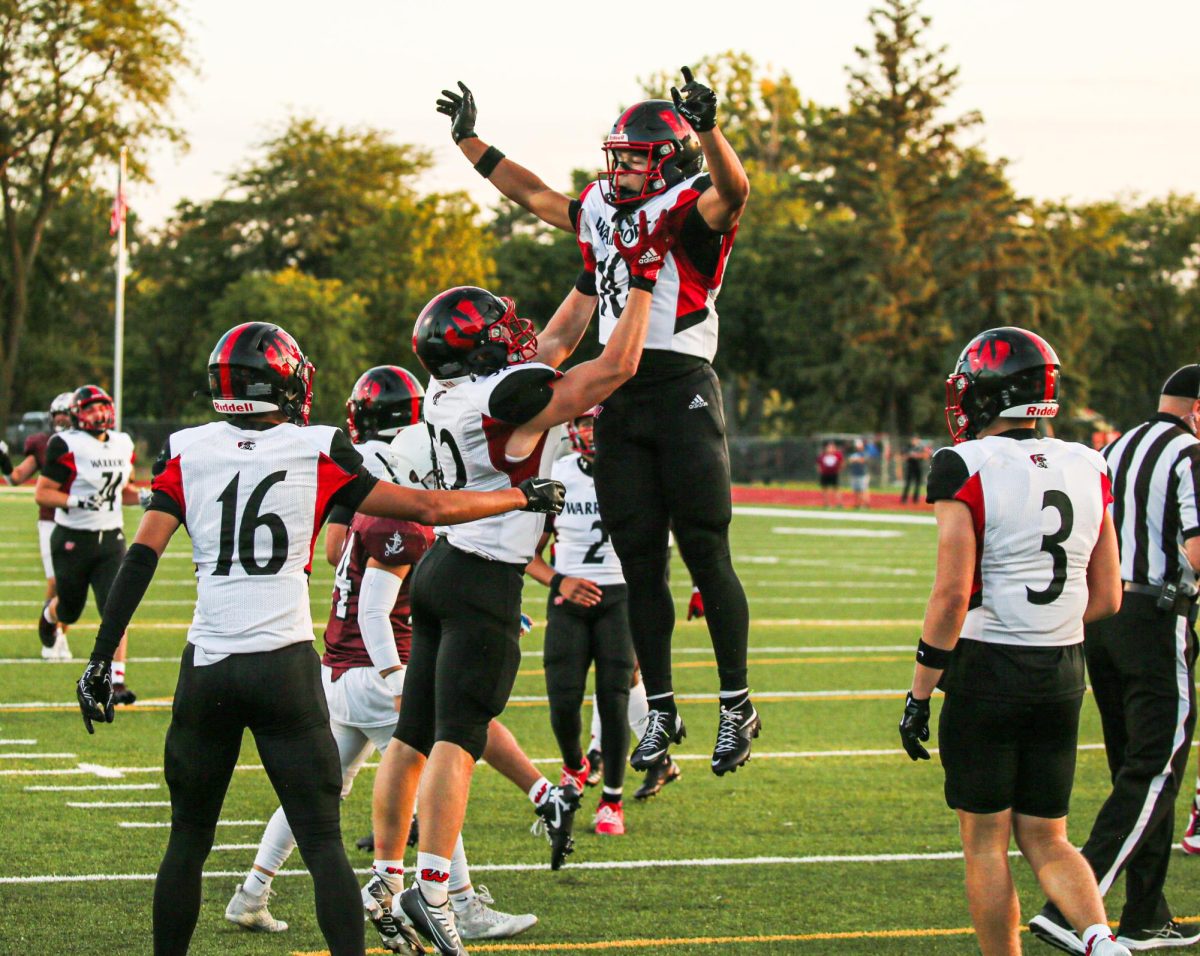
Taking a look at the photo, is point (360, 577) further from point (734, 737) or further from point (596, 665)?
point (734, 737)

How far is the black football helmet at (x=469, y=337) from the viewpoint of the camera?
18.8 feet

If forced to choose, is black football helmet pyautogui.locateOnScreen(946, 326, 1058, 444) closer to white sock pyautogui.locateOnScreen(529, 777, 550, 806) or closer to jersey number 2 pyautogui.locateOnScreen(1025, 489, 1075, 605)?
jersey number 2 pyautogui.locateOnScreen(1025, 489, 1075, 605)

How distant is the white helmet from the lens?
669cm

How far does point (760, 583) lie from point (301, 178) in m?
49.5

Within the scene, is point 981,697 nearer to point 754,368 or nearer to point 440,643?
point 440,643

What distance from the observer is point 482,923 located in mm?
6453

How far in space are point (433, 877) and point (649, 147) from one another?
8.60 ft

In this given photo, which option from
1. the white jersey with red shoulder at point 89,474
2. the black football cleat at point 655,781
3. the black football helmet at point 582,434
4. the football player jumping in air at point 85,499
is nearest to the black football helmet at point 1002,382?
the black football helmet at point 582,434

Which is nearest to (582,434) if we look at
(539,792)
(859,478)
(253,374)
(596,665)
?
(596,665)

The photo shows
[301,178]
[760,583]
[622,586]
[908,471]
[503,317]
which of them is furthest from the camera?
[301,178]

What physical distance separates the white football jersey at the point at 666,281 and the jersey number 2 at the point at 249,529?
4.27 ft

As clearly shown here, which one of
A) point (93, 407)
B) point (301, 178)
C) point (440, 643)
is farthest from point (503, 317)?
point (301, 178)

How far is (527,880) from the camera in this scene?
7.39 m

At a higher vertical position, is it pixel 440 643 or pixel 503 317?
pixel 503 317
